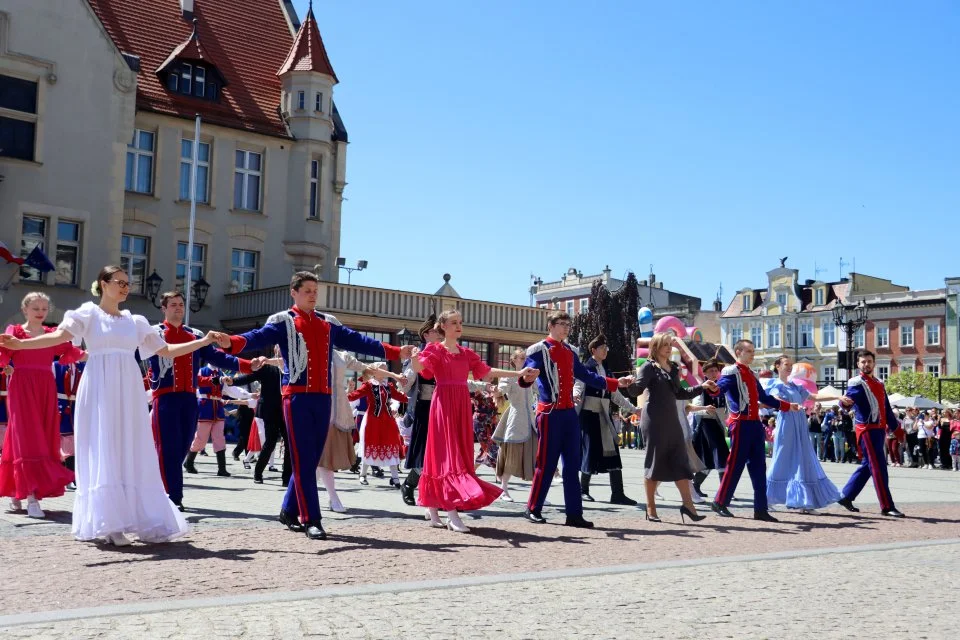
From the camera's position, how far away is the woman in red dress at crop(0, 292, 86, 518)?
32.6ft

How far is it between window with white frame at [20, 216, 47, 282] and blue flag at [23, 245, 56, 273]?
23 centimetres

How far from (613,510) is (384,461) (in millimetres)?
3719

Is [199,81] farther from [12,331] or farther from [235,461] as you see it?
[12,331]

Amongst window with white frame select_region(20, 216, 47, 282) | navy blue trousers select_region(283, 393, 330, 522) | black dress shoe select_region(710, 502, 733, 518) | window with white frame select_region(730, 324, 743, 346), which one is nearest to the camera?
navy blue trousers select_region(283, 393, 330, 522)

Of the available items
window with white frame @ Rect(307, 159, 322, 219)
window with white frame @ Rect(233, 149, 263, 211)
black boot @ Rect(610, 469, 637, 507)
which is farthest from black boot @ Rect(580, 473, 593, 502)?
window with white frame @ Rect(307, 159, 322, 219)

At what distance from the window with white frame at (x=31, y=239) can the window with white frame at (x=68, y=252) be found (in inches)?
18.4

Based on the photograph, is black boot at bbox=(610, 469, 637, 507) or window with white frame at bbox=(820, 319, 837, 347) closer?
black boot at bbox=(610, 469, 637, 507)

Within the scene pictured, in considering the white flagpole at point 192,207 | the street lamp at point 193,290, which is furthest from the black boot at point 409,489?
the white flagpole at point 192,207

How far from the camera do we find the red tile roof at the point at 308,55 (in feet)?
132

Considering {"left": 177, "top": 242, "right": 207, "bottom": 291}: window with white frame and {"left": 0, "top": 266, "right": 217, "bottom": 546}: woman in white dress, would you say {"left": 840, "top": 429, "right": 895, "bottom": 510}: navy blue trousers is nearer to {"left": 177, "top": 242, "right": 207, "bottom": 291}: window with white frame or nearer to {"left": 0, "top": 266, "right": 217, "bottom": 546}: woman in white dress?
{"left": 0, "top": 266, "right": 217, "bottom": 546}: woman in white dress

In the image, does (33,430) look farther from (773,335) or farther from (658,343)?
(773,335)

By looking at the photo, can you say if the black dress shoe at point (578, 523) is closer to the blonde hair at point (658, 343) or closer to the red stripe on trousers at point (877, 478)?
the blonde hair at point (658, 343)

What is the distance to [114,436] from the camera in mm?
8211

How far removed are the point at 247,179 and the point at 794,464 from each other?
2946cm
